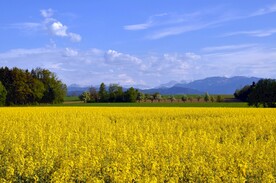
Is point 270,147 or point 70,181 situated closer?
point 70,181

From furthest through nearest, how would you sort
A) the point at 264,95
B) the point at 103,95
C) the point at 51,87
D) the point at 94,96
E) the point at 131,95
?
the point at 94,96 < the point at 103,95 < the point at 131,95 < the point at 51,87 < the point at 264,95

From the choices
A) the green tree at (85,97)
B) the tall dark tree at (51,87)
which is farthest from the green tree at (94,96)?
the tall dark tree at (51,87)

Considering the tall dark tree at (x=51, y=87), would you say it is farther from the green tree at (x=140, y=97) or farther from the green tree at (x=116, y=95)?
the green tree at (x=140, y=97)

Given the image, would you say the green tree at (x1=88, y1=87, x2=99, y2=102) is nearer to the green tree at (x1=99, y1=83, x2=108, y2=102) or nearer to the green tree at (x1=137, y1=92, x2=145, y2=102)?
the green tree at (x1=99, y1=83, x2=108, y2=102)

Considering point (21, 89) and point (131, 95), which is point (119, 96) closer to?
point (131, 95)

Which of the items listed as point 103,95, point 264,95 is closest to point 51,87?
point 103,95

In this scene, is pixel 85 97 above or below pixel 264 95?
above

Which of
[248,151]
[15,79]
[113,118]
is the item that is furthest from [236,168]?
[15,79]

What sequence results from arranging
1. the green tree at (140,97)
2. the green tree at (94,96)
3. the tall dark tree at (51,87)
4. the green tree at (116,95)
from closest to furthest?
the tall dark tree at (51,87) < the green tree at (116,95) < the green tree at (140,97) < the green tree at (94,96)

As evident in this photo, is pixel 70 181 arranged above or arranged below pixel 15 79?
below

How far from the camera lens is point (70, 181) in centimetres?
795

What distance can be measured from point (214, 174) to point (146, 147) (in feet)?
10.8

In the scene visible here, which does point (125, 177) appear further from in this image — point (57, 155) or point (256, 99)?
point (256, 99)

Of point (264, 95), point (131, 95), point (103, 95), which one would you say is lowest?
point (264, 95)
